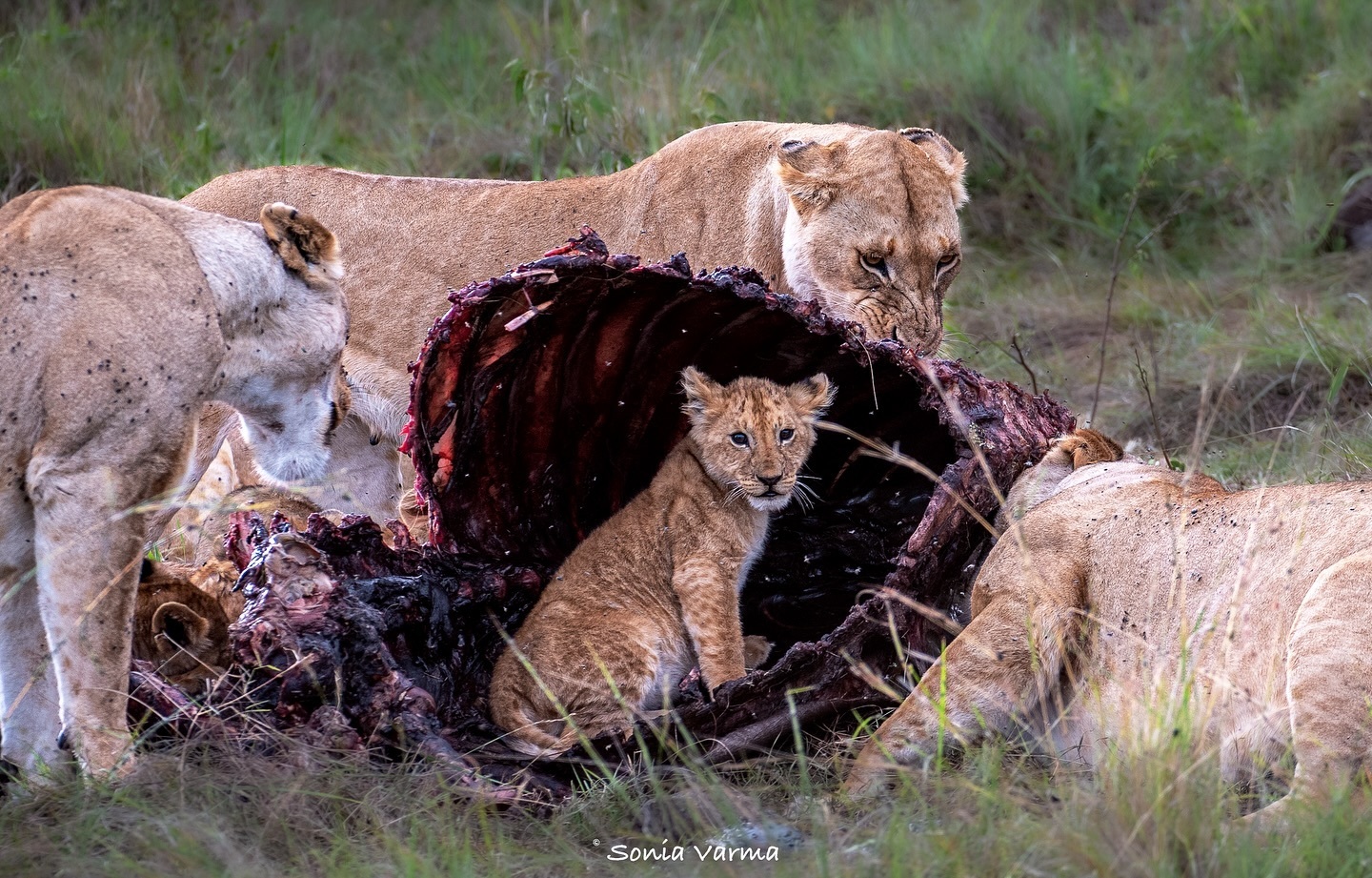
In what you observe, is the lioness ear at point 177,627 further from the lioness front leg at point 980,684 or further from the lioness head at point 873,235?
the lioness head at point 873,235

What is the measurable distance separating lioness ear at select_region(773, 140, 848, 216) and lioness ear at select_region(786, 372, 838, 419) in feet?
2.32

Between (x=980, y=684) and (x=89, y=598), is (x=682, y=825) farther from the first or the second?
(x=89, y=598)

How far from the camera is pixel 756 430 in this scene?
4.34 metres

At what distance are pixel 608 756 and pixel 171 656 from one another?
1185 millimetres

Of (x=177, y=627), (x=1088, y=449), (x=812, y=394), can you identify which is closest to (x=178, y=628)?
(x=177, y=627)

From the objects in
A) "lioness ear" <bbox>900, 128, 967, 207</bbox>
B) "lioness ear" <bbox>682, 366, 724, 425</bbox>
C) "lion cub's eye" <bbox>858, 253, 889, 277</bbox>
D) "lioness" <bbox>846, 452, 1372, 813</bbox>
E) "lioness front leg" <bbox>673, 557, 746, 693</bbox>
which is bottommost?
"lioness front leg" <bbox>673, 557, 746, 693</bbox>

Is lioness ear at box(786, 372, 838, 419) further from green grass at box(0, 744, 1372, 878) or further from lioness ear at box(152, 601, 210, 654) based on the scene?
lioness ear at box(152, 601, 210, 654)

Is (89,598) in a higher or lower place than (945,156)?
lower

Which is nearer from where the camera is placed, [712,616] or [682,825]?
[682,825]

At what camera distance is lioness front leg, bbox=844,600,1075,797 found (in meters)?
3.54

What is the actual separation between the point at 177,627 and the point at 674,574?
1.28m

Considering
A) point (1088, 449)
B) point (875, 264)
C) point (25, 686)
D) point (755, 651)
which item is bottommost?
point (755, 651)

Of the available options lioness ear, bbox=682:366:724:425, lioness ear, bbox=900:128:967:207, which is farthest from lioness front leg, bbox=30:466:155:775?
lioness ear, bbox=900:128:967:207

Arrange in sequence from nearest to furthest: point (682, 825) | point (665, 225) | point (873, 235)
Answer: point (682, 825)
point (873, 235)
point (665, 225)
